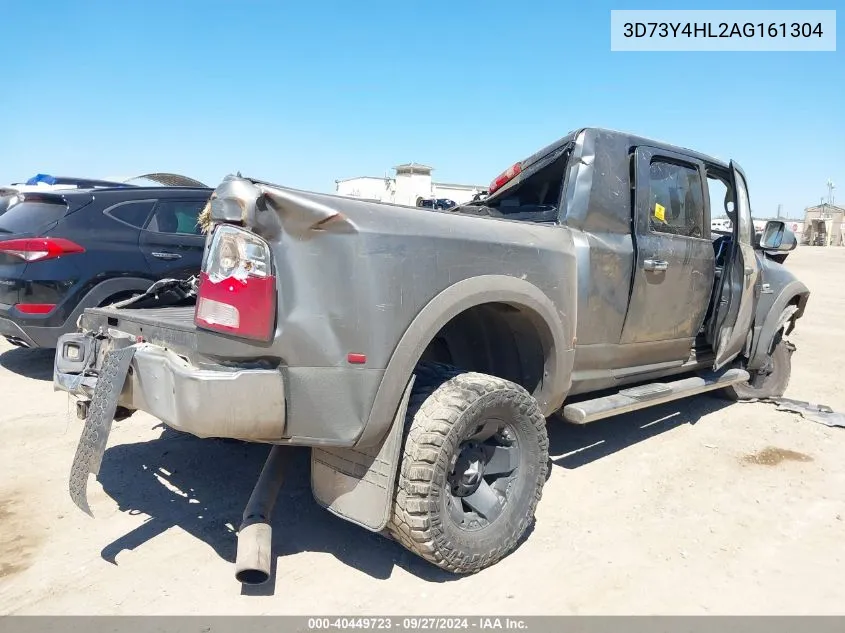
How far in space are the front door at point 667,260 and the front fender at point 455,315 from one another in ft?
2.15

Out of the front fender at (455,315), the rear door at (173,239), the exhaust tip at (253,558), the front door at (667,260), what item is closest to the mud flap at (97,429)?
the exhaust tip at (253,558)

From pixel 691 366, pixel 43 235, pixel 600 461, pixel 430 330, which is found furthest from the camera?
pixel 43 235

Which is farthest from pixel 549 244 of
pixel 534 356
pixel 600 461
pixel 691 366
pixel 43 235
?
pixel 43 235

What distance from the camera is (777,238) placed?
4855 millimetres

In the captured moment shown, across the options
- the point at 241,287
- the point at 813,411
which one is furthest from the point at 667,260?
the point at 241,287

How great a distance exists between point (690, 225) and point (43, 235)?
5.23 m

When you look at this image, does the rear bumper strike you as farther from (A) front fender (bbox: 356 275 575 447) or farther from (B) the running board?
(B) the running board

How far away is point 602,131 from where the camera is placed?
11.9 ft

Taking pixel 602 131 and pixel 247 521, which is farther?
pixel 602 131

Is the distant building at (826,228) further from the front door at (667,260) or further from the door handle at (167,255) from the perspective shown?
the door handle at (167,255)

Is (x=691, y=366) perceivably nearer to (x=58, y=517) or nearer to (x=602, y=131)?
(x=602, y=131)

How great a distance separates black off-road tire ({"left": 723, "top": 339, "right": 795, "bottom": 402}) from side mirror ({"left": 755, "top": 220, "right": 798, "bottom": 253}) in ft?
4.20

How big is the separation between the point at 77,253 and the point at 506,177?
3783 mm

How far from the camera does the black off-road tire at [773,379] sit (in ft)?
18.5
